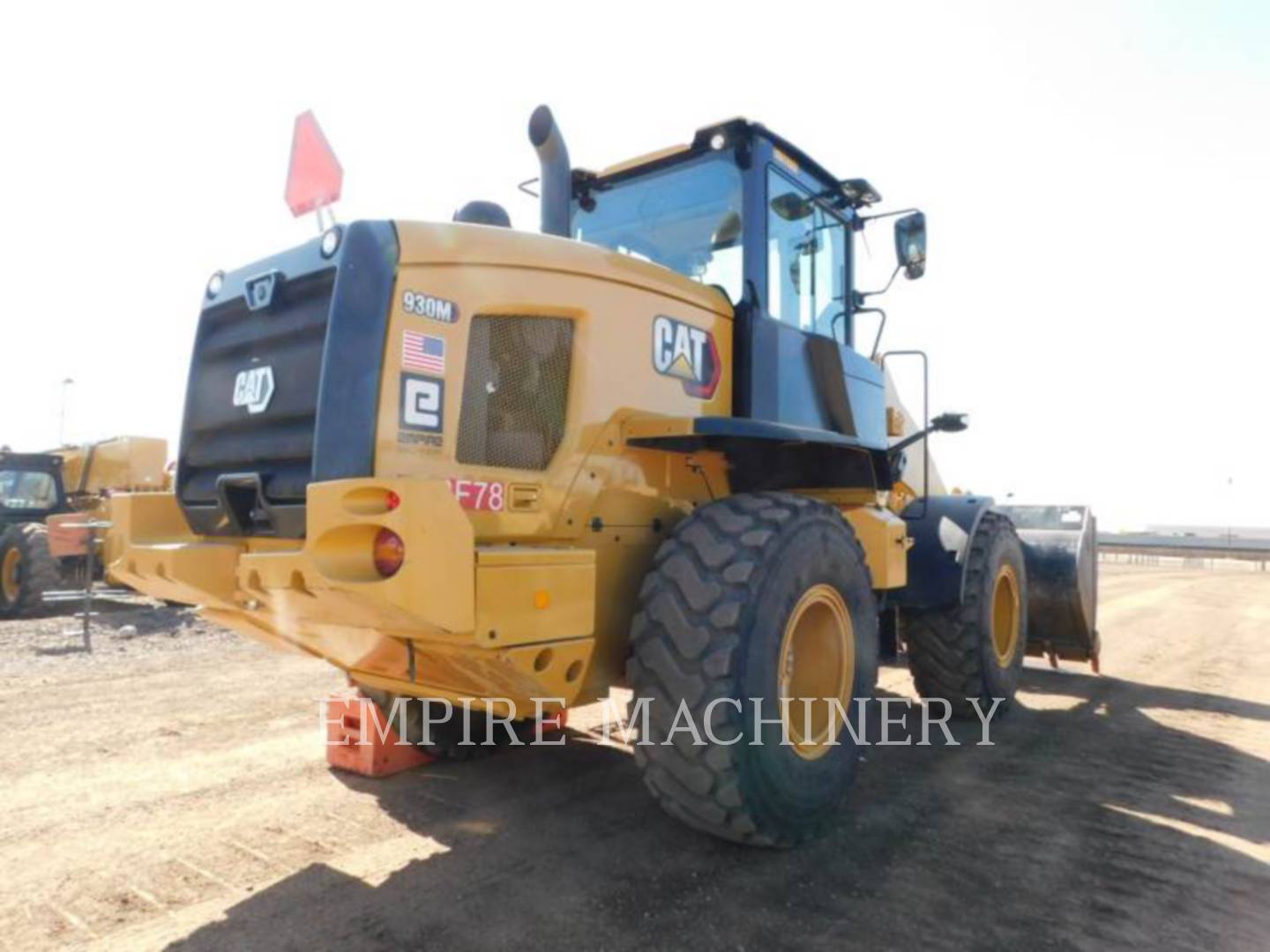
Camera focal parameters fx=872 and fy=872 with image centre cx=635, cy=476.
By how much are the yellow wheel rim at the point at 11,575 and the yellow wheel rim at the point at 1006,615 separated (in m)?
12.4

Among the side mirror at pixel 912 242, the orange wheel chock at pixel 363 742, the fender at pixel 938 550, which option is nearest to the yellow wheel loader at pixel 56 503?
the orange wheel chock at pixel 363 742

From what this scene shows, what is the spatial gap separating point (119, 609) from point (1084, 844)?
12.6 metres

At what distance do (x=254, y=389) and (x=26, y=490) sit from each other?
1316 centimetres

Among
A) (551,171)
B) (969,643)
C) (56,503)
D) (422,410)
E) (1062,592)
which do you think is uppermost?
(551,171)

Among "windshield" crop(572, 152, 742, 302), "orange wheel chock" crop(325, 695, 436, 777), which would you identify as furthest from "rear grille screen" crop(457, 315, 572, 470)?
"orange wheel chock" crop(325, 695, 436, 777)

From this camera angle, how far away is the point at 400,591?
2.50m

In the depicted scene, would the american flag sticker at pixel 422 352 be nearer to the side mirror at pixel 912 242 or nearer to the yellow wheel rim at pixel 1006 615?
the side mirror at pixel 912 242

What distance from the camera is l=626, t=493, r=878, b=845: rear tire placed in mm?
3133

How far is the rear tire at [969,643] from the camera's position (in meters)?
5.80

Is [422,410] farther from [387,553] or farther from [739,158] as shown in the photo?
[739,158]

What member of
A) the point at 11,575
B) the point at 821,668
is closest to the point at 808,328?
the point at 821,668

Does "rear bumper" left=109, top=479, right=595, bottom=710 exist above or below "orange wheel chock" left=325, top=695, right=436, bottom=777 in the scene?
above

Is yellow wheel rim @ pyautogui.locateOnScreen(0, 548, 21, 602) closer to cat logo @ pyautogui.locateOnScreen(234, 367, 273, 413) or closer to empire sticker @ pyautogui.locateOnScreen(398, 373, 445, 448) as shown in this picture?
cat logo @ pyautogui.locateOnScreen(234, 367, 273, 413)

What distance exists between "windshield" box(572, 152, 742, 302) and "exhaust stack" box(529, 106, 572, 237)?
28 centimetres
